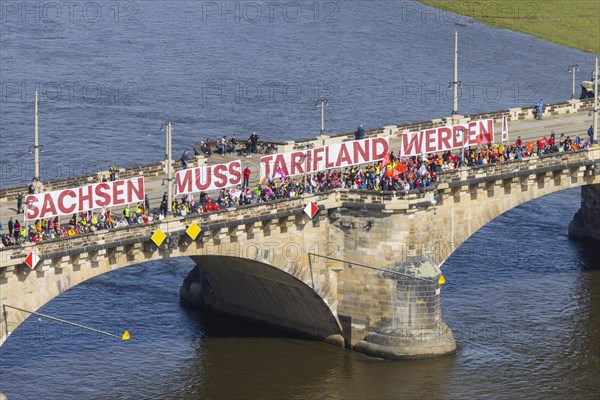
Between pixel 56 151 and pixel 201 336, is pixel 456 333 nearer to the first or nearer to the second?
pixel 201 336

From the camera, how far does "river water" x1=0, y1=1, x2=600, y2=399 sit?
105000 mm

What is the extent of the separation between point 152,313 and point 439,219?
2221 centimetres

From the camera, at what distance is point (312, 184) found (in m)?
109

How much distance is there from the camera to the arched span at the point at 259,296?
110312mm

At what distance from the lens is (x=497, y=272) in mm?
127625

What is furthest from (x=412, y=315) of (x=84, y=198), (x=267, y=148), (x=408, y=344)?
(x=84, y=198)

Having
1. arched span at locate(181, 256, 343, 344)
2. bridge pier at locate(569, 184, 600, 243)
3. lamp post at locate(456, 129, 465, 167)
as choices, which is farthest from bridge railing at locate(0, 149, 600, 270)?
bridge pier at locate(569, 184, 600, 243)

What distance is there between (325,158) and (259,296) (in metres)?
11.5

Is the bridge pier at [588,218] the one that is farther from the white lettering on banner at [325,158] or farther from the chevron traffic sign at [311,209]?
the chevron traffic sign at [311,209]

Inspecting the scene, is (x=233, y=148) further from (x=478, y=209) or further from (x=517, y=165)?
(x=517, y=165)

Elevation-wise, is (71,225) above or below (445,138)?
below

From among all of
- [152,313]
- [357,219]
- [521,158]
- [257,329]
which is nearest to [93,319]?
[152,313]

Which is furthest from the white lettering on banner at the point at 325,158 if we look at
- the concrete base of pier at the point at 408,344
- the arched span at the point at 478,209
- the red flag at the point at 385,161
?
the concrete base of pier at the point at 408,344

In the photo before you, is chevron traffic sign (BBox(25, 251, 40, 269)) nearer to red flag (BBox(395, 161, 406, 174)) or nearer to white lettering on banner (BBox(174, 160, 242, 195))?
white lettering on banner (BBox(174, 160, 242, 195))
